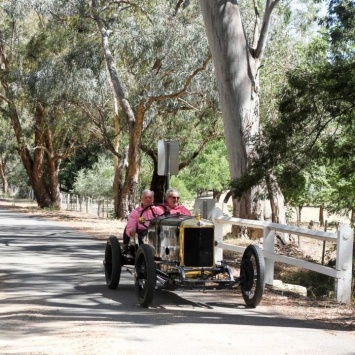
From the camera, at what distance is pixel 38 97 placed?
36.9 m

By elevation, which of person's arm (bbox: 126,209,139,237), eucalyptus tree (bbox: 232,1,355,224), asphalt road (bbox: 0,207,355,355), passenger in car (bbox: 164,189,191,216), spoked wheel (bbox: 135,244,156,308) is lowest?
asphalt road (bbox: 0,207,355,355)

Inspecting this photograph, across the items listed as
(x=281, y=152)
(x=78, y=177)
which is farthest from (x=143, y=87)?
(x=78, y=177)

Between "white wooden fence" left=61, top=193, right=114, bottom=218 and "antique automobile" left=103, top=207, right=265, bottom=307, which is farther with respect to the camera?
"white wooden fence" left=61, top=193, right=114, bottom=218

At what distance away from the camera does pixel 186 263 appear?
1088cm

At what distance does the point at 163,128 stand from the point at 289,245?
773 inches

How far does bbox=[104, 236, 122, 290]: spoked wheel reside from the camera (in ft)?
39.5

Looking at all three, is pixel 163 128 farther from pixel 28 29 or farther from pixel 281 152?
pixel 281 152

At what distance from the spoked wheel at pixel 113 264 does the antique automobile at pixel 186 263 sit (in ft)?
2.60

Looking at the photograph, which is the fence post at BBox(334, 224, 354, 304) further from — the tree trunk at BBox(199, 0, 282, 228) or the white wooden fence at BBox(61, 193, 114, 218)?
the white wooden fence at BBox(61, 193, 114, 218)

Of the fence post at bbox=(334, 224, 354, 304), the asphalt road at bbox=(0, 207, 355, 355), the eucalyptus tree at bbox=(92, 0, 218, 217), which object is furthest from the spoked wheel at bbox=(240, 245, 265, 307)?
the eucalyptus tree at bbox=(92, 0, 218, 217)

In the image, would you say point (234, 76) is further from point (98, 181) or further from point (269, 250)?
point (98, 181)

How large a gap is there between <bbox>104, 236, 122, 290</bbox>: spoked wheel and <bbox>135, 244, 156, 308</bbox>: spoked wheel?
1.19 metres

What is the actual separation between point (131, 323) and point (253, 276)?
6.94 feet

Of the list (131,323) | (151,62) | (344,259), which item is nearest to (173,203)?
(344,259)
